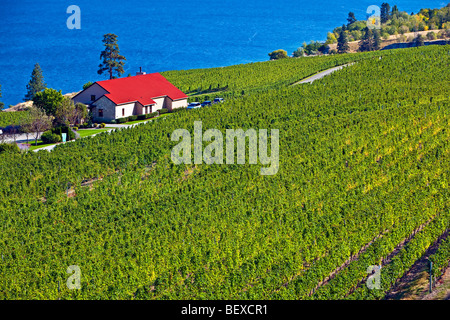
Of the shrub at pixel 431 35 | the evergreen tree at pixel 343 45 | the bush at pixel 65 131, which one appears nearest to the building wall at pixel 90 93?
the bush at pixel 65 131

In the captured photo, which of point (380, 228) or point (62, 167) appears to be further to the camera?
point (62, 167)

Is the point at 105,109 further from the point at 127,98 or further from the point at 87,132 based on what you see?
the point at 87,132

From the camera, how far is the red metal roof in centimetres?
7769

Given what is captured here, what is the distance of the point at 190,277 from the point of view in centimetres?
3362

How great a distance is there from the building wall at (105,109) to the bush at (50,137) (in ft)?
36.3

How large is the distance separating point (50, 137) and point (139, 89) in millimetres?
18896

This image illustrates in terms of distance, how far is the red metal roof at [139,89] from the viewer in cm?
7769

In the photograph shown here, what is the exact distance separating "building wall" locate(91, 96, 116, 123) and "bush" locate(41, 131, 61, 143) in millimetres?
11073

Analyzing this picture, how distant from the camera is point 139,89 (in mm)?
81562

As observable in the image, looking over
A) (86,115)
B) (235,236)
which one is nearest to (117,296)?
(235,236)

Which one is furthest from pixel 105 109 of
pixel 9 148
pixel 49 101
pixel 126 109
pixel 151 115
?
pixel 9 148

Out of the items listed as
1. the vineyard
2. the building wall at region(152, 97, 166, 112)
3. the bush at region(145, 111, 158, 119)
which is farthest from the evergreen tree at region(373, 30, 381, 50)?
the bush at region(145, 111, 158, 119)

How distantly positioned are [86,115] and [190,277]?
43.2 meters

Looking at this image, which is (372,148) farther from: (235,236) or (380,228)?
(235,236)
